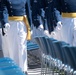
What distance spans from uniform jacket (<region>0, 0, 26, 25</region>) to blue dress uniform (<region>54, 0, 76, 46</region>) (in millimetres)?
770

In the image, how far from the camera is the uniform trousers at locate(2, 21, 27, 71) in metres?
5.10

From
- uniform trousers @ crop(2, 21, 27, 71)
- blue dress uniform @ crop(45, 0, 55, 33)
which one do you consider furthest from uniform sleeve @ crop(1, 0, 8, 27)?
blue dress uniform @ crop(45, 0, 55, 33)

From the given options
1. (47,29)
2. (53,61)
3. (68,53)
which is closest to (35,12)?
(47,29)

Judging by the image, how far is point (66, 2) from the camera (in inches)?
225

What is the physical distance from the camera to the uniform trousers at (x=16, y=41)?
5.10 m

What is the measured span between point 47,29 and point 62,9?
36.6 inches

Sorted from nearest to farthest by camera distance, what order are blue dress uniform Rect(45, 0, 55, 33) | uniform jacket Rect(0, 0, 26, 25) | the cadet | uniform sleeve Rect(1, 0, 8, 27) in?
uniform sleeve Rect(1, 0, 8, 27) → uniform jacket Rect(0, 0, 26, 25) → blue dress uniform Rect(45, 0, 55, 33) → the cadet

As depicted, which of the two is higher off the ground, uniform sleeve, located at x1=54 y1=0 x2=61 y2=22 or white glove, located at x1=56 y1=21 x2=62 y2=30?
uniform sleeve, located at x1=54 y1=0 x2=61 y2=22

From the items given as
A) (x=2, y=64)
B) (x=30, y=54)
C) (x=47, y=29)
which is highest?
(x=2, y=64)

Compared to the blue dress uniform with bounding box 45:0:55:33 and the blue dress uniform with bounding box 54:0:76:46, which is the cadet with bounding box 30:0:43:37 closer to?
the blue dress uniform with bounding box 45:0:55:33

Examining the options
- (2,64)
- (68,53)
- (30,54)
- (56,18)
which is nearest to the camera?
(2,64)

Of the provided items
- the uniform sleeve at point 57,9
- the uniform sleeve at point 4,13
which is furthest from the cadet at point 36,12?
the uniform sleeve at point 4,13

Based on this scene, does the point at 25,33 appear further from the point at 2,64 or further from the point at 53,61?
the point at 2,64

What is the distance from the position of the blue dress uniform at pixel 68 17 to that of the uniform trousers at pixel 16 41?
2.78 feet
